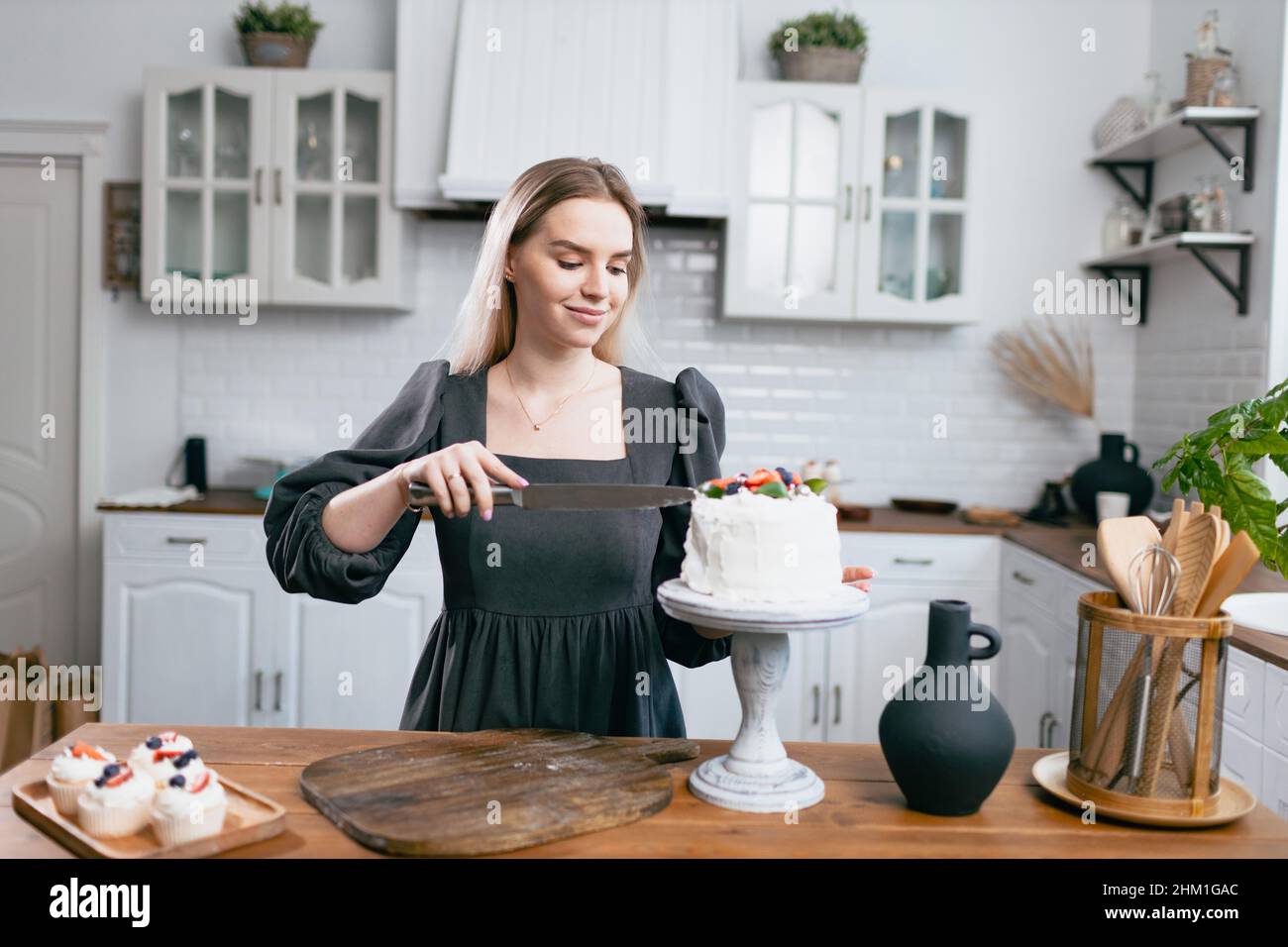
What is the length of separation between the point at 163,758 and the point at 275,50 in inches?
130

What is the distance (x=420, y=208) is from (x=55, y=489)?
1.74 meters

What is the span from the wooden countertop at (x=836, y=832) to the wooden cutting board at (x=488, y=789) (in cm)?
2

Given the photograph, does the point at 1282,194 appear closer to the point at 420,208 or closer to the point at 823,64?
the point at 823,64

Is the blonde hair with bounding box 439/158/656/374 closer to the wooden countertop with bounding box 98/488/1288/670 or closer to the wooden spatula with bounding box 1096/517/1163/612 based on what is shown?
the wooden spatula with bounding box 1096/517/1163/612

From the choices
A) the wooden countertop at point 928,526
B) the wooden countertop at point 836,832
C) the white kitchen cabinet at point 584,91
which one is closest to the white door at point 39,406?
the wooden countertop at point 928,526

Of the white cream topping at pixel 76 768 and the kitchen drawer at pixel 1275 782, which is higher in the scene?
the white cream topping at pixel 76 768

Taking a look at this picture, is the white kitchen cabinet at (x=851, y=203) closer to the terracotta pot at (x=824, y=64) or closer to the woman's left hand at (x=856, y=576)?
the terracotta pot at (x=824, y=64)

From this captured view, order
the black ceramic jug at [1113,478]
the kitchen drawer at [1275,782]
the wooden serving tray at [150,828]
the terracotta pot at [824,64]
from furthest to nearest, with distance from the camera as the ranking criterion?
the terracotta pot at [824,64] → the black ceramic jug at [1113,478] → the kitchen drawer at [1275,782] → the wooden serving tray at [150,828]

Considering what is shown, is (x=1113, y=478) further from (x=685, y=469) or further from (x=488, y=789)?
(x=488, y=789)

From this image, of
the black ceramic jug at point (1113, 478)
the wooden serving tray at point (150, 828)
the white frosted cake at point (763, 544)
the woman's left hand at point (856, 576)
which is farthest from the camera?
the black ceramic jug at point (1113, 478)

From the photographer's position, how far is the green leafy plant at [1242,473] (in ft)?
5.77

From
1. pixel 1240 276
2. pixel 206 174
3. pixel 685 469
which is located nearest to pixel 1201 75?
pixel 1240 276
